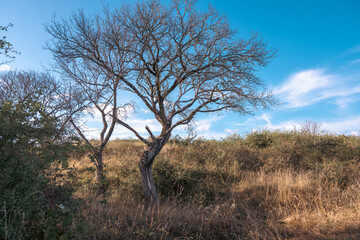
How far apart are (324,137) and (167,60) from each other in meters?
13.0

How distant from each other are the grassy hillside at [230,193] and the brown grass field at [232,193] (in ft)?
0.09

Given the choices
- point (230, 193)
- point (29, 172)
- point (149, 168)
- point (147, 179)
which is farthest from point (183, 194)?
point (29, 172)

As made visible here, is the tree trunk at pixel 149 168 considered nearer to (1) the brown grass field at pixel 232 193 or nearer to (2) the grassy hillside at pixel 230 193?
(1) the brown grass field at pixel 232 193

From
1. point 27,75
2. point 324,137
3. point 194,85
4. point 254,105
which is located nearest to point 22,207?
point 194,85

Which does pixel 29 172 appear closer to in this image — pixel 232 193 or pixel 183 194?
pixel 183 194

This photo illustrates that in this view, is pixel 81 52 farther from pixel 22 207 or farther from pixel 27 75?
pixel 27 75

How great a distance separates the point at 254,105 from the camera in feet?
28.8

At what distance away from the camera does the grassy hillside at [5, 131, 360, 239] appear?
15.1ft

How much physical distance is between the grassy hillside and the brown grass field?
3cm

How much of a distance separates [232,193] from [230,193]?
0.58ft

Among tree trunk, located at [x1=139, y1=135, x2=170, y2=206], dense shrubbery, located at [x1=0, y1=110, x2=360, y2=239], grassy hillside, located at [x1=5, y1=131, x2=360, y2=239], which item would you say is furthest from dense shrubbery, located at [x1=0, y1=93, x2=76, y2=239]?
tree trunk, located at [x1=139, y1=135, x2=170, y2=206]

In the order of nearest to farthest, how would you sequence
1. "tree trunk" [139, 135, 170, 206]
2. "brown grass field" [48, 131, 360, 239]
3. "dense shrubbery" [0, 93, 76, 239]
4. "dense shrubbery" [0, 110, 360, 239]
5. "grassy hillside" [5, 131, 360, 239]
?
"dense shrubbery" [0, 93, 76, 239] → "dense shrubbery" [0, 110, 360, 239] → "grassy hillside" [5, 131, 360, 239] → "brown grass field" [48, 131, 360, 239] → "tree trunk" [139, 135, 170, 206]

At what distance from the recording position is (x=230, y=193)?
9406 mm

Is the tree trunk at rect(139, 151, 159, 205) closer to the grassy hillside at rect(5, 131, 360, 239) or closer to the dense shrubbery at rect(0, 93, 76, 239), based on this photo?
the grassy hillside at rect(5, 131, 360, 239)
